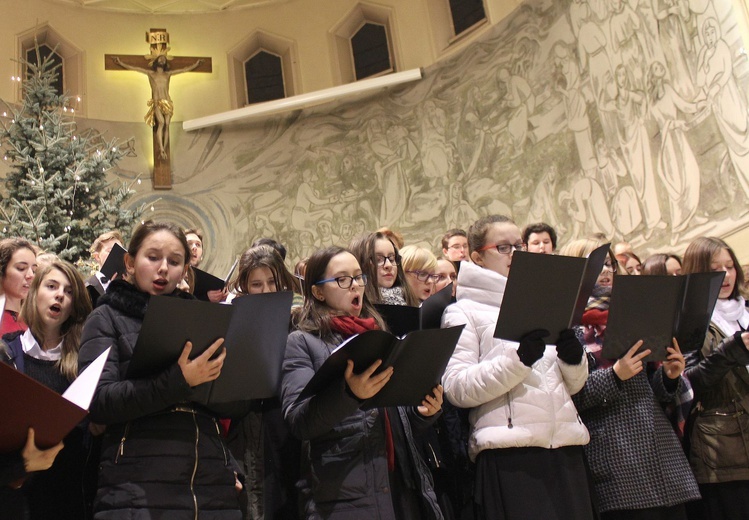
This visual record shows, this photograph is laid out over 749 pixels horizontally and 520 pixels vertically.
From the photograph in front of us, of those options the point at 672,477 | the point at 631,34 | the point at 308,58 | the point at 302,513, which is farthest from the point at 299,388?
the point at 308,58

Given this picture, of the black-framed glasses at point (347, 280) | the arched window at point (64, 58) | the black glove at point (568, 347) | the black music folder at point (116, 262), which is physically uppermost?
the arched window at point (64, 58)

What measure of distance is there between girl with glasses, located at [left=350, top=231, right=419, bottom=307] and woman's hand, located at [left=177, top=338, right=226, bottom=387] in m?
1.58

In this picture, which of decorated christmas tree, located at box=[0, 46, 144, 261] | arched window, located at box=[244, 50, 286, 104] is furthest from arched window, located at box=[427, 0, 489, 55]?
decorated christmas tree, located at box=[0, 46, 144, 261]

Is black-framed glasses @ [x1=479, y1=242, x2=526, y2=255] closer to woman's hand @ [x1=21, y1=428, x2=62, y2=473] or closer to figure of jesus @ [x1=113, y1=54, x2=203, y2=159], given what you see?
woman's hand @ [x1=21, y1=428, x2=62, y2=473]

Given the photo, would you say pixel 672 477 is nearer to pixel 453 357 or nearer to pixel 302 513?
pixel 453 357

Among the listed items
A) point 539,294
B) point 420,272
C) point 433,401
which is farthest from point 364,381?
point 420,272

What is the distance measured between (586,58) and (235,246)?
6308 mm

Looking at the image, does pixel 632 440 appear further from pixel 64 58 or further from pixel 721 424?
pixel 64 58

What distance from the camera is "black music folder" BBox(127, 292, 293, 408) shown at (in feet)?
8.28

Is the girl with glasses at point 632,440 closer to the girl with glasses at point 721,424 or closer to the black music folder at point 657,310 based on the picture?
the black music folder at point 657,310

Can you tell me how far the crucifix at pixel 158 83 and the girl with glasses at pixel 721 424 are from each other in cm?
1063

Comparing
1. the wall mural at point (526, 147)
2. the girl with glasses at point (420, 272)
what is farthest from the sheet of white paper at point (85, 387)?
the wall mural at point (526, 147)

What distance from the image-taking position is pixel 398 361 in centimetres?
283

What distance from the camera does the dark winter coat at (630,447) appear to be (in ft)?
10.9
